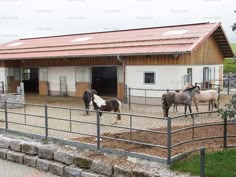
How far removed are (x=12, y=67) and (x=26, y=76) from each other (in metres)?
3.25

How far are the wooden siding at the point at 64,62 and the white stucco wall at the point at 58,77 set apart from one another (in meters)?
0.34

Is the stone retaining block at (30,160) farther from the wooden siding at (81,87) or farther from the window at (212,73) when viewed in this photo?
the window at (212,73)

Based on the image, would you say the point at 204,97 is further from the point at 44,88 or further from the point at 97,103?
the point at 44,88

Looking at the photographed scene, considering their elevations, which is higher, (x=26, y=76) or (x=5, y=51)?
(x=5, y=51)

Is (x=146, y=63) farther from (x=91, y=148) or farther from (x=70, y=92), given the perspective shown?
(x=91, y=148)

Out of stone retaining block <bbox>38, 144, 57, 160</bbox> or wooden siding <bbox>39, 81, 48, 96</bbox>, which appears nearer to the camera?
stone retaining block <bbox>38, 144, 57, 160</bbox>

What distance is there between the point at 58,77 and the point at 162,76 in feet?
26.4

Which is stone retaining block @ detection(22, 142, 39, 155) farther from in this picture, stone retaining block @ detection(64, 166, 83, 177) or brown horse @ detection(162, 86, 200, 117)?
brown horse @ detection(162, 86, 200, 117)

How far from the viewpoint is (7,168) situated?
7.98 meters

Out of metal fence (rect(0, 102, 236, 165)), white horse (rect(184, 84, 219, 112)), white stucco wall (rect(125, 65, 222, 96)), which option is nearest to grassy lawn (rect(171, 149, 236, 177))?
metal fence (rect(0, 102, 236, 165))

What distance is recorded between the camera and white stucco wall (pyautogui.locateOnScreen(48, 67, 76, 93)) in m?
20.0

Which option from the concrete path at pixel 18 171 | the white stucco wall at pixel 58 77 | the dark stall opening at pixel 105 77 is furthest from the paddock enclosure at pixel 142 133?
the dark stall opening at pixel 105 77

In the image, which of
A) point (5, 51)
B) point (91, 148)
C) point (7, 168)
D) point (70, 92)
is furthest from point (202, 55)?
point (5, 51)

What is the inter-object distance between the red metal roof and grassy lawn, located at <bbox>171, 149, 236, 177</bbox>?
802cm
